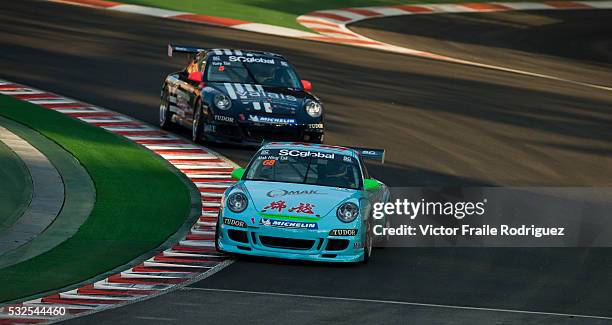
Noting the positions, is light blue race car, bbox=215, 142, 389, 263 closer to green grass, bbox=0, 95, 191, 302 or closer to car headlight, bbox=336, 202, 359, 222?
car headlight, bbox=336, 202, 359, 222

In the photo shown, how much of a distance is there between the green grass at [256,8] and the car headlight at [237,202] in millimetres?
25674

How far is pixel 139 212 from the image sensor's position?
18.1 m

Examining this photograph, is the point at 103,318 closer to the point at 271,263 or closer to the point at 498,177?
the point at 271,263

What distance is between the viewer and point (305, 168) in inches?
661

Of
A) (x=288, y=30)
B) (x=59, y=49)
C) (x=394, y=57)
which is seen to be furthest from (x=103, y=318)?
(x=288, y=30)

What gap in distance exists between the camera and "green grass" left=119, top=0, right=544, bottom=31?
1665 inches

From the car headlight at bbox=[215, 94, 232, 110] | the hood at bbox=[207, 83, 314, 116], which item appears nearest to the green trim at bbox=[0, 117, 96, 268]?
the car headlight at bbox=[215, 94, 232, 110]

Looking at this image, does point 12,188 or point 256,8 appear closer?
point 12,188

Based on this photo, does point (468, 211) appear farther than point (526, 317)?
Yes

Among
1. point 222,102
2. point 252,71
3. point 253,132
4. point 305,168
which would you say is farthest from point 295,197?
point 252,71

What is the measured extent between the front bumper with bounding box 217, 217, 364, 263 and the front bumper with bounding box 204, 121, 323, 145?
7562 millimetres

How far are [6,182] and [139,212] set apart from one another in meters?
1.90

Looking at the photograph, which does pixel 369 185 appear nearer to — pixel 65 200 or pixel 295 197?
pixel 295 197

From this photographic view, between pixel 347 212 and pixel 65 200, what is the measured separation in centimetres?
427
